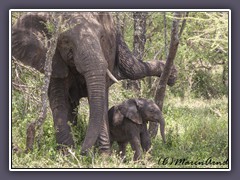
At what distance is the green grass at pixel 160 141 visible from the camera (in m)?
8.63

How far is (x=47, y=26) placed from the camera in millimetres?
8820

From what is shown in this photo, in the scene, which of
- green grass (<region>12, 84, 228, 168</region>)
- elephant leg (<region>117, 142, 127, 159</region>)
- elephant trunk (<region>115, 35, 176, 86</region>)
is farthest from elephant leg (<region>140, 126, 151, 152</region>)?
elephant trunk (<region>115, 35, 176, 86</region>)

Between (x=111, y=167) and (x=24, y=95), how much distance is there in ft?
10.2

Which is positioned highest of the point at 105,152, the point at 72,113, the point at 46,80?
the point at 46,80

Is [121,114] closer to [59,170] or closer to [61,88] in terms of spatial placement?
[61,88]

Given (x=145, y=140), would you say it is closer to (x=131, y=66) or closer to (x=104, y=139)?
(x=104, y=139)

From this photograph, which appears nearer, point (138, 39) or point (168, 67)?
point (168, 67)

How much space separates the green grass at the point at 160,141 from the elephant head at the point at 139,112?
1.40 ft

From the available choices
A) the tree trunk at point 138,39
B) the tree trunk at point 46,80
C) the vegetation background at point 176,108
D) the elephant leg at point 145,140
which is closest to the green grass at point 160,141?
the vegetation background at point 176,108

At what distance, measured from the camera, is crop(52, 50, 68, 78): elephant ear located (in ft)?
30.4

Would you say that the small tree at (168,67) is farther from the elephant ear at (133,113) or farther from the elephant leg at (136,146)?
the elephant leg at (136,146)

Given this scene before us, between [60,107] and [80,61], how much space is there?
1304 millimetres

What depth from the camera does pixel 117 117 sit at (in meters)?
9.50

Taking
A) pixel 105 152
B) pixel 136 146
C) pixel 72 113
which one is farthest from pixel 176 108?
pixel 105 152
